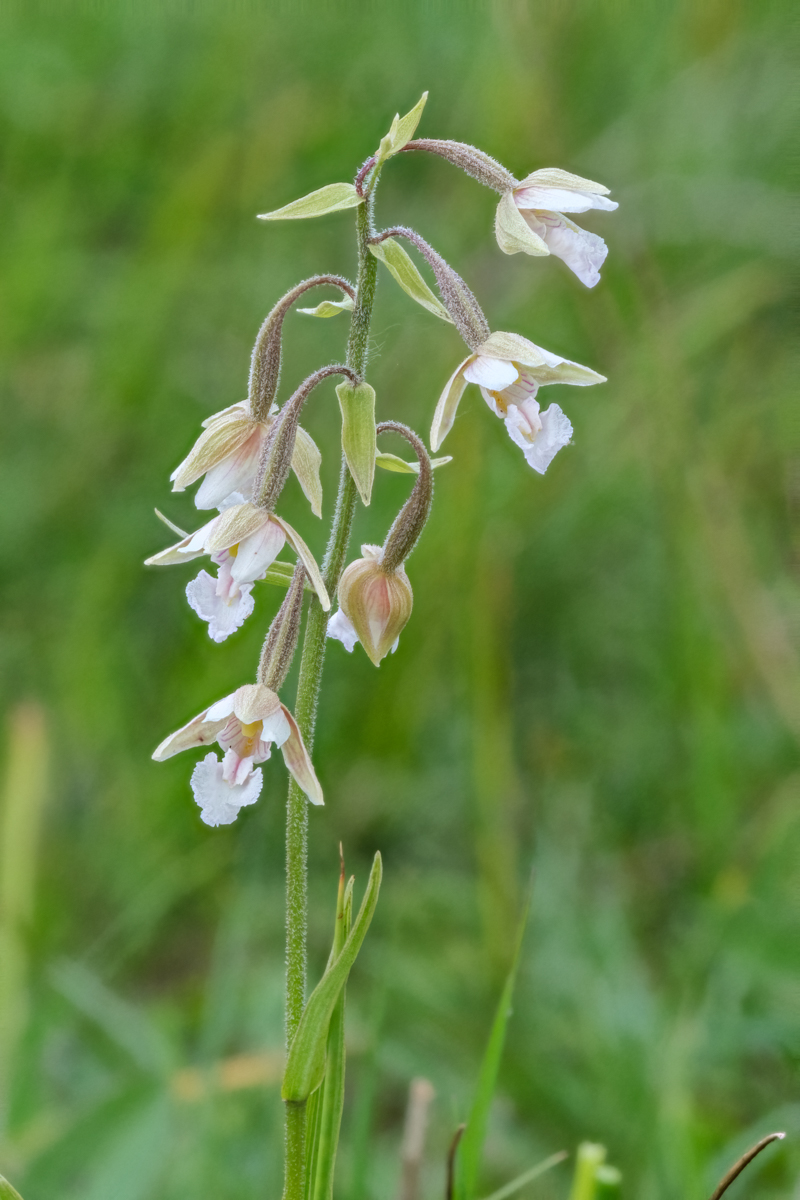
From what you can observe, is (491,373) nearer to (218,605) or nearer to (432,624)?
(218,605)

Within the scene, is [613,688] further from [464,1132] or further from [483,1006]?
[464,1132]

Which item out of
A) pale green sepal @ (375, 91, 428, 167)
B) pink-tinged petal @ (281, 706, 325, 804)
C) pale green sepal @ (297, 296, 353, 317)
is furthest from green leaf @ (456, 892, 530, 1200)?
pale green sepal @ (375, 91, 428, 167)

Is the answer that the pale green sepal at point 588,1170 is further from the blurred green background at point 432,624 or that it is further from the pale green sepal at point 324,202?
the pale green sepal at point 324,202

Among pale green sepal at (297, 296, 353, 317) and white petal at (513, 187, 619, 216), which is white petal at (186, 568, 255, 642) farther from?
white petal at (513, 187, 619, 216)

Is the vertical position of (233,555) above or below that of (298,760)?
above

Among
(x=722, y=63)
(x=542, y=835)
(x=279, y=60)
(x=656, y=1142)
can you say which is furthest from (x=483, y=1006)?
(x=279, y=60)

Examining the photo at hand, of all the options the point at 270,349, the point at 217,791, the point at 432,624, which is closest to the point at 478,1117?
the point at 217,791

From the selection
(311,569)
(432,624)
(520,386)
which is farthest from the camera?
(432,624)
